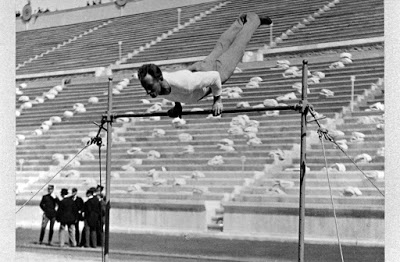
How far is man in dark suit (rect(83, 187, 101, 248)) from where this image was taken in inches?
479

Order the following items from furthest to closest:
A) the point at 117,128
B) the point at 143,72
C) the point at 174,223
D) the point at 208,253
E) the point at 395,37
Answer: the point at 117,128 < the point at 174,223 < the point at 208,253 < the point at 143,72 < the point at 395,37

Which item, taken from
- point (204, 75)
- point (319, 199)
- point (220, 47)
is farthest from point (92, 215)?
point (204, 75)

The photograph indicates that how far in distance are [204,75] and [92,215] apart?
Result: 7381 millimetres

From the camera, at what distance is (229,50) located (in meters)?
5.75

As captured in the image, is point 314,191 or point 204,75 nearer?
point 204,75

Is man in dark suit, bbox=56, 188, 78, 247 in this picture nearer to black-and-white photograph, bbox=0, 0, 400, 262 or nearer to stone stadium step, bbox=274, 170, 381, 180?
black-and-white photograph, bbox=0, 0, 400, 262

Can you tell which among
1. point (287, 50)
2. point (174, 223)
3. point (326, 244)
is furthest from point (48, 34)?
point (326, 244)

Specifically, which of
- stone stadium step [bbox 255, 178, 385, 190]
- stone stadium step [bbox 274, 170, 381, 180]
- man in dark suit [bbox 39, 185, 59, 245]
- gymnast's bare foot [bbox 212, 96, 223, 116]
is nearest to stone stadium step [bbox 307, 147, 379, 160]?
stone stadium step [bbox 274, 170, 381, 180]

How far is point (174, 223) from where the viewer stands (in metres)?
13.9

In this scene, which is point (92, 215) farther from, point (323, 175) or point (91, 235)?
point (323, 175)

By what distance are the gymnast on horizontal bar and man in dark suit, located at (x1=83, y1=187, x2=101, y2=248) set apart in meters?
6.58

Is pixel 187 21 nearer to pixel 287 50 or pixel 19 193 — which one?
pixel 287 50

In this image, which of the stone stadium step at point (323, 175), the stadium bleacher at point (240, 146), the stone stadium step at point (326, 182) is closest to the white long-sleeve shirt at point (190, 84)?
the stadium bleacher at point (240, 146)

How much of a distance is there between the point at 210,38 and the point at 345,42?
5.53m
